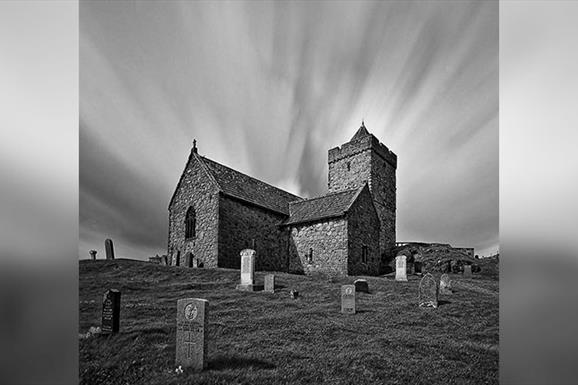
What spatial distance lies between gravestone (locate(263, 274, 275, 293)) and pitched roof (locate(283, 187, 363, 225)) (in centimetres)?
157

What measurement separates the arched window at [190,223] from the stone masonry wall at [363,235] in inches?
107

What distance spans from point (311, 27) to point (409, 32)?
1.34 meters

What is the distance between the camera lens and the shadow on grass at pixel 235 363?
448 cm

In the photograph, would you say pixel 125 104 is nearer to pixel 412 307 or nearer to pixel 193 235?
pixel 193 235

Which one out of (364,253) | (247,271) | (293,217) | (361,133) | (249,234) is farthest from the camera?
(293,217)

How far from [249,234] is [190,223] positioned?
1019mm

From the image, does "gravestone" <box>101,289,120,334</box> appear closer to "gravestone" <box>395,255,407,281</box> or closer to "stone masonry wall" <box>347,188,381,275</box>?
"stone masonry wall" <box>347,188,381,275</box>

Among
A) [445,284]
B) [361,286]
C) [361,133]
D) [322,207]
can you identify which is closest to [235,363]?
[361,286]

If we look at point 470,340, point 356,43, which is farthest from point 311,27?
point 470,340

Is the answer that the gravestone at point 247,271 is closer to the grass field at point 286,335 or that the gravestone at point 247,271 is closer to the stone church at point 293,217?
the grass field at point 286,335

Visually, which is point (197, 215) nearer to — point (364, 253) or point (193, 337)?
point (193, 337)

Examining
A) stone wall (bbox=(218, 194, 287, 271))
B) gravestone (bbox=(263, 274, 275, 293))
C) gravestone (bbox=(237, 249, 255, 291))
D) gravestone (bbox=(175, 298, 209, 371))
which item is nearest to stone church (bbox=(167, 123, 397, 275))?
stone wall (bbox=(218, 194, 287, 271))

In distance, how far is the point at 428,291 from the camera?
5516 mm

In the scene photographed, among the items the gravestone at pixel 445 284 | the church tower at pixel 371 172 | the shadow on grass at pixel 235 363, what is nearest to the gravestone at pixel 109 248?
the shadow on grass at pixel 235 363
